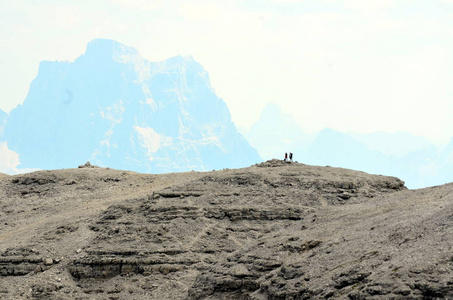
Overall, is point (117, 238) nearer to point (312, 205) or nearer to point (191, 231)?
point (191, 231)

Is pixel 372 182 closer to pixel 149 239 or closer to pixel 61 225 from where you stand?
pixel 149 239

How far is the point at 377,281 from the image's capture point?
836 inches

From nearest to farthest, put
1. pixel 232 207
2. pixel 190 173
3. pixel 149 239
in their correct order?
pixel 149 239, pixel 232 207, pixel 190 173

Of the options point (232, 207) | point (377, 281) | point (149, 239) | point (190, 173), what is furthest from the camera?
point (190, 173)

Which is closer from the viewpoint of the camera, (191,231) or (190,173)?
(191,231)

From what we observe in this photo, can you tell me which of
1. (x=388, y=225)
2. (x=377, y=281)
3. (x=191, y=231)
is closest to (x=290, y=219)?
(x=191, y=231)

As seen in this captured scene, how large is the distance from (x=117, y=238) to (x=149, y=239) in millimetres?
1618

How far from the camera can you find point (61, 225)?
3981 centimetres

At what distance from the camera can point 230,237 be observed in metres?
36.0

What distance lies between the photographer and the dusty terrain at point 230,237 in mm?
23156

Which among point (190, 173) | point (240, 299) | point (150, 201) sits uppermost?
point (190, 173)

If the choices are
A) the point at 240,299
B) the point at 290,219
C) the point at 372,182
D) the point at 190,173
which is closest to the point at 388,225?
the point at 240,299

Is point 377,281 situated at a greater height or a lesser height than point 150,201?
lesser

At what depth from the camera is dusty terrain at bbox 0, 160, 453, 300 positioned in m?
23.2
